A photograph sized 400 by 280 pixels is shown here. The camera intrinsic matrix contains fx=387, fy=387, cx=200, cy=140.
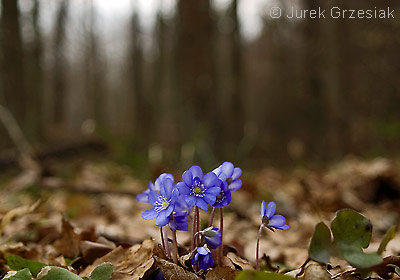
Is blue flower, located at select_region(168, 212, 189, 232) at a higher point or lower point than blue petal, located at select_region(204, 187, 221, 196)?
lower

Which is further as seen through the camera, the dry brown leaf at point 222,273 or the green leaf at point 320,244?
the green leaf at point 320,244

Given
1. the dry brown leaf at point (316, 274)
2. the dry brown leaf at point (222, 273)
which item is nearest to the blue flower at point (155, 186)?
the dry brown leaf at point (222, 273)

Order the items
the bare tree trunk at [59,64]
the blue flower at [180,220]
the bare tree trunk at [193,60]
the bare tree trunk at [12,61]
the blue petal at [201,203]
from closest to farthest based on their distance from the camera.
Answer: the blue petal at [201,203]
the blue flower at [180,220]
the bare tree trunk at [193,60]
the bare tree trunk at [12,61]
the bare tree trunk at [59,64]

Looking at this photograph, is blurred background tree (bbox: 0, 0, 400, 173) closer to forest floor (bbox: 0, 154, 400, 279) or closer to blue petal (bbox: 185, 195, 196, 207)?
forest floor (bbox: 0, 154, 400, 279)

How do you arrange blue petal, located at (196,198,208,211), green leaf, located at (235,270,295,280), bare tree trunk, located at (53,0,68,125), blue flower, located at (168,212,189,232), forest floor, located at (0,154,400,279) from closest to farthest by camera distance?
green leaf, located at (235,270,295,280)
blue petal, located at (196,198,208,211)
blue flower, located at (168,212,189,232)
forest floor, located at (0,154,400,279)
bare tree trunk, located at (53,0,68,125)

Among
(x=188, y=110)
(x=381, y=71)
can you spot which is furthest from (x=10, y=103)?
(x=381, y=71)

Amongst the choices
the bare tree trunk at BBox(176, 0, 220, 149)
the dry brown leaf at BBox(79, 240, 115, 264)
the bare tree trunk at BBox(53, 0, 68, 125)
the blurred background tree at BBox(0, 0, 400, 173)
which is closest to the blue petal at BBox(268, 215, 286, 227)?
the dry brown leaf at BBox(79, 240, 115, 264)

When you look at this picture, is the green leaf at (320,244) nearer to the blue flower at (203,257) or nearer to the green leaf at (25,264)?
the blue flower at (203,257)

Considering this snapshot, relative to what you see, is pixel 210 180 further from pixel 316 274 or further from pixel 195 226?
pixel 316 274
